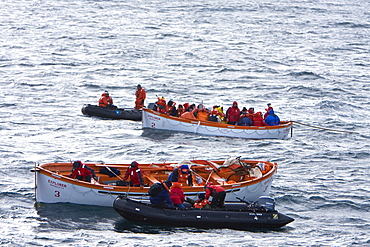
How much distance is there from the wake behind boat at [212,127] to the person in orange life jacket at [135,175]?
10267mm

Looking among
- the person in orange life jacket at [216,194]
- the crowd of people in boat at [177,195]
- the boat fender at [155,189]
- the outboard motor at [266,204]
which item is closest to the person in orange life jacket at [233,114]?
the crowd of people in boat at [177,195]

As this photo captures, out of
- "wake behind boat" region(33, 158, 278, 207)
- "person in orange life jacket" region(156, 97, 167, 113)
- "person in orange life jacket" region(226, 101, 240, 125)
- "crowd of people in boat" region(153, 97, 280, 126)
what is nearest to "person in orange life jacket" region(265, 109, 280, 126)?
"crowd of people in boat" region(153, 97, 280, 126)

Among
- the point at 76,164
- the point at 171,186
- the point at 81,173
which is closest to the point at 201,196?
the point at 171,186

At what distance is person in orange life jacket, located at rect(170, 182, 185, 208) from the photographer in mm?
19531

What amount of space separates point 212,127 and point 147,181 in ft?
30.5

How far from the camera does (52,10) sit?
268 feet

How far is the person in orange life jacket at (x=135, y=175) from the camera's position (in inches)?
812

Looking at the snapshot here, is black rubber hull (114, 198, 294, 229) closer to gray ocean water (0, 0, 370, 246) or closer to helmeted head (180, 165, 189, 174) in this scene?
gray ocean water (0, 0, 370, 246)

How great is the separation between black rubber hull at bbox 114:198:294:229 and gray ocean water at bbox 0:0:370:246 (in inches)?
11.4

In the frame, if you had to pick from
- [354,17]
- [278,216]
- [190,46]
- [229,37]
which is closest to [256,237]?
[278,216]

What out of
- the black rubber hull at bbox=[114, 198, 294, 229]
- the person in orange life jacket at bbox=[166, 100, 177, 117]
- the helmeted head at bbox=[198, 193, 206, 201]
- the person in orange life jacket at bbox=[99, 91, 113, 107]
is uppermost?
the person in orange life jacket at bbox=[99, 91, 113, 107]

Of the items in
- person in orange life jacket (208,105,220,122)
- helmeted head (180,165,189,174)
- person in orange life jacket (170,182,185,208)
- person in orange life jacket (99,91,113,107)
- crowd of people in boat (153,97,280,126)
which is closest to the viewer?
person in orange life jacket (170,182,185,208)

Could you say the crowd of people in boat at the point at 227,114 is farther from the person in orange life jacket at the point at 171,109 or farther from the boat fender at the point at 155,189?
the boat fender at the point at 155,189

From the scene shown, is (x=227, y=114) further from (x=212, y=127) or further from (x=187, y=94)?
(x=187, y=94)
